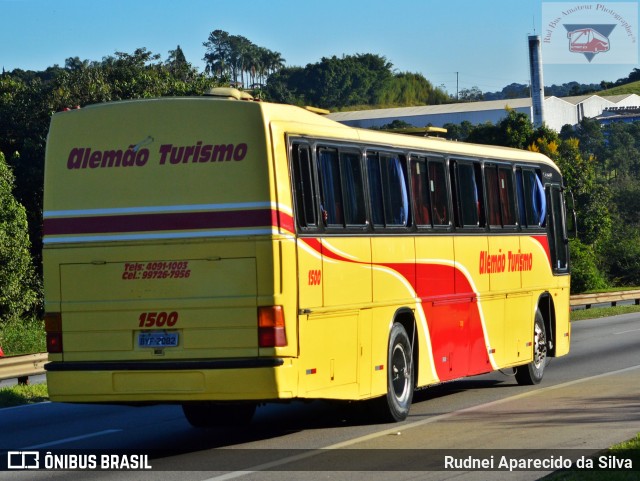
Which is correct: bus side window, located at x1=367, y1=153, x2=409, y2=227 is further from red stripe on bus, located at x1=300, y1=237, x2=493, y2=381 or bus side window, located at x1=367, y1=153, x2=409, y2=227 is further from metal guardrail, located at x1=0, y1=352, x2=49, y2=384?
metal guardrail, located at x1=0, y1=352, x2=49, y2=384

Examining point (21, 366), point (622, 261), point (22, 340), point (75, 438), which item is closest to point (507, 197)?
point (75, 438)

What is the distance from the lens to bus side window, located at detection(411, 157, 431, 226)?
1470 centimetres

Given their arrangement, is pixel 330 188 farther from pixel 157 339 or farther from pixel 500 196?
pixel 500 196

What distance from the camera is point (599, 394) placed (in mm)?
16156

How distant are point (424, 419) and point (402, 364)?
2.13 feet

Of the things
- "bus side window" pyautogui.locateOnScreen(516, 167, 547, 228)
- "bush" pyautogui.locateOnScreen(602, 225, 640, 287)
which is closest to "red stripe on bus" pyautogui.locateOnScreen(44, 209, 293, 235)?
"bus side window" pyautogui.locateOnScreen(516, 167, 547, 228)

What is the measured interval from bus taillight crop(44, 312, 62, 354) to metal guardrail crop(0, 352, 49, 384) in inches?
284

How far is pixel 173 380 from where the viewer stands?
453 inches

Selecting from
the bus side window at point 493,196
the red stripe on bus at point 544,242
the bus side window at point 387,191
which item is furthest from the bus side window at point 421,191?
the red stripe on bus at point 544,242

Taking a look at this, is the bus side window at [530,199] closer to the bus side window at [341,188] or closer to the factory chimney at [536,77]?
the bus side window at [341,188]

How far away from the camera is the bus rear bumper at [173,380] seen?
36.9 feet

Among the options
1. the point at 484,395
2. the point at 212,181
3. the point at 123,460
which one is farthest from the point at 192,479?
the point at 484,395

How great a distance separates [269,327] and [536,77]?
12052cm

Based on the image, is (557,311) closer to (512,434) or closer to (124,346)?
(512,434)
